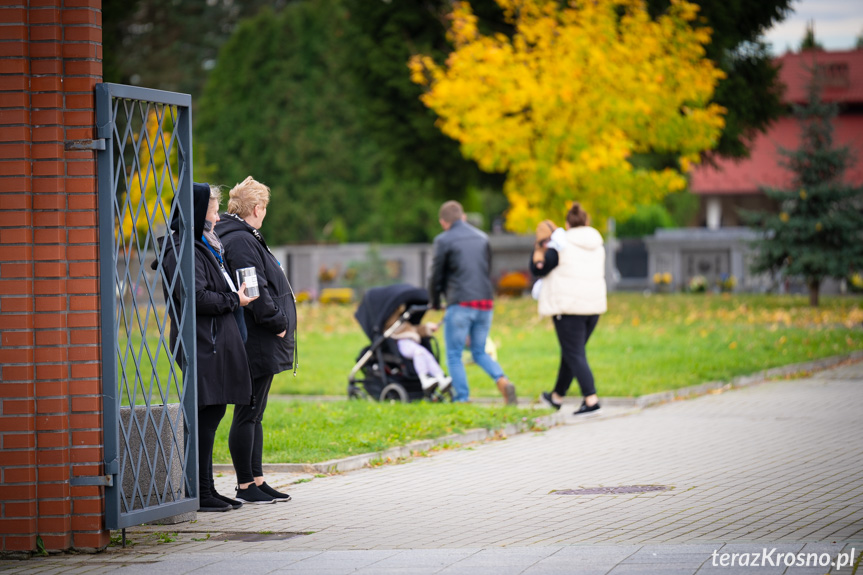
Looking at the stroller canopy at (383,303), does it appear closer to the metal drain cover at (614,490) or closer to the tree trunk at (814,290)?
the metal drain cover at (614,490)

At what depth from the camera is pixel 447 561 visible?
5.88 metres

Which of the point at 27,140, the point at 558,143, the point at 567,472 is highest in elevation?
the point at 558,143

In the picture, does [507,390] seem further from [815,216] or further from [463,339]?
[815,216]

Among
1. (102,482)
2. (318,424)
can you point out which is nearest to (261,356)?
(102,482)

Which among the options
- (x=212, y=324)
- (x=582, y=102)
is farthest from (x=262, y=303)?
(x=582, y=102)

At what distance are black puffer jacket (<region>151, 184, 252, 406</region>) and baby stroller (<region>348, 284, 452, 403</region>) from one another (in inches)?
201

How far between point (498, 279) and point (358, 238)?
15.3 metres

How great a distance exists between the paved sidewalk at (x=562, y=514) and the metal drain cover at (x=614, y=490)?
0.05m

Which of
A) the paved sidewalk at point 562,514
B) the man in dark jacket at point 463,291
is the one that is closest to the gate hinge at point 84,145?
the paved sidewalk at point 562,514

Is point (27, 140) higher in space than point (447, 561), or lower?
higher

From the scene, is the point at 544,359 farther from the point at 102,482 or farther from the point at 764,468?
the point at 102,482

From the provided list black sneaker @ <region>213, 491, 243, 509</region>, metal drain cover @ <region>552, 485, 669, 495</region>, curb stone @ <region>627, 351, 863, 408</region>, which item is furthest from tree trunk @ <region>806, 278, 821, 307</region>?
black sneaker @ <region>213, 491, 243, 509</region>

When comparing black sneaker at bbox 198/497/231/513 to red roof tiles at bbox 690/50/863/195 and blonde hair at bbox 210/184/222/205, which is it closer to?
blonde hair at bbox 210/184/222/205

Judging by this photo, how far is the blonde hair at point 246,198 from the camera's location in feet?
25.6
